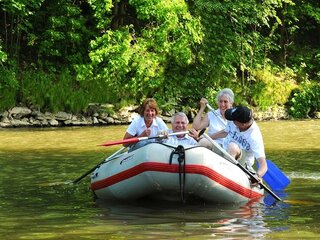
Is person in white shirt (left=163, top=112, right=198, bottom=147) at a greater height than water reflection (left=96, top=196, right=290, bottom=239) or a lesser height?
greater

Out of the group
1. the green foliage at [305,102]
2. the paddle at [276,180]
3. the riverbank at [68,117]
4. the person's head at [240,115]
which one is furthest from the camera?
the green foliage at [305,102]

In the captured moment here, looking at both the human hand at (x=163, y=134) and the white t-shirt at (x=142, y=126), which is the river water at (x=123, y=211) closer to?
the human hand at (x=163, y=134)

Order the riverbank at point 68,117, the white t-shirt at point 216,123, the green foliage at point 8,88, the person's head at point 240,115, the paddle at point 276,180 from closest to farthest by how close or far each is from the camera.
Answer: the person's head at point 240,115, the paddle at point 276,180, the white t-shirt at point 216,123, the riverbank at point 68,117, the green foliage at point 8,88

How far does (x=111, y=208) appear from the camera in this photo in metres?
7.68

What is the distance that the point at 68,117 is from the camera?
70.5ft

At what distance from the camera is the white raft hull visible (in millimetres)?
7551

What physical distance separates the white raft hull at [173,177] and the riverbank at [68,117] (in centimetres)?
1251

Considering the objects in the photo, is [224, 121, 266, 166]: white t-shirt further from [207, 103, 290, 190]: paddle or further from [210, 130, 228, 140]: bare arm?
[207, 103, 290, 190]: paddle

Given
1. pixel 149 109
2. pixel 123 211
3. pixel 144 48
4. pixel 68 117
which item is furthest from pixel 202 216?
pixel 144 48

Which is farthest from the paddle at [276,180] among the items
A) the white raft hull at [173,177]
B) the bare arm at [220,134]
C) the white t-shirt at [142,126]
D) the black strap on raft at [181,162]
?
the black strap on raft at [181,162]

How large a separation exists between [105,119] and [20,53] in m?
3.76

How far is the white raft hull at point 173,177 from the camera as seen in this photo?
755cm

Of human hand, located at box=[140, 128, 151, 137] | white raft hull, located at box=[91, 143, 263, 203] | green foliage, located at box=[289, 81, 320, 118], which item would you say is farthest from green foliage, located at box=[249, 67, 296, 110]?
white raft hull, located at box=[91, 143, 263, 203]

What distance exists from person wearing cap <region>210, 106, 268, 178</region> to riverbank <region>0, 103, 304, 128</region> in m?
12.1
